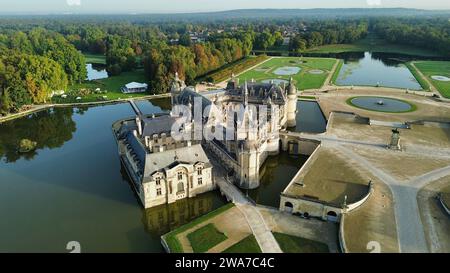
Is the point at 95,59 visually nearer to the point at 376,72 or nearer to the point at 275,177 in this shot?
the point at 376,72

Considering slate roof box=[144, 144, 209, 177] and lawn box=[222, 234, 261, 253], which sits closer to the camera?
lawn box=[222, 234, 261, 253]

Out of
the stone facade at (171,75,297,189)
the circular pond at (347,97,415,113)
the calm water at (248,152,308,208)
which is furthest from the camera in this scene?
the circular pond at (347,97,415,113)

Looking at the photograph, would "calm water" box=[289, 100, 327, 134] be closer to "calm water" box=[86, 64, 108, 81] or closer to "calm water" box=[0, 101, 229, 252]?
"calm water" box=[0, 101, 229, 252]

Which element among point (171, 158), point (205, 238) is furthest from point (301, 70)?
point (205, 238)

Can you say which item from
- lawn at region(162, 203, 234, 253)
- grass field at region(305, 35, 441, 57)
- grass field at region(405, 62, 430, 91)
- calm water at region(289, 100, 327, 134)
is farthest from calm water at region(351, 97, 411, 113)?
grass field at region(305, 35, 441, 57)

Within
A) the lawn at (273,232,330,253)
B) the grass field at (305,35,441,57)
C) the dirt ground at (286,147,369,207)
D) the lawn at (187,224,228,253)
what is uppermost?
the grass field at (305,35,441,57)

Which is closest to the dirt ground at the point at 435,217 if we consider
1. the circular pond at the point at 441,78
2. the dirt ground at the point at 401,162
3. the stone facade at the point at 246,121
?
the dirt ground at the point at 401,162

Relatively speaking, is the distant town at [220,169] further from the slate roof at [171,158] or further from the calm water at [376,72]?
the calm water at [376,72]
